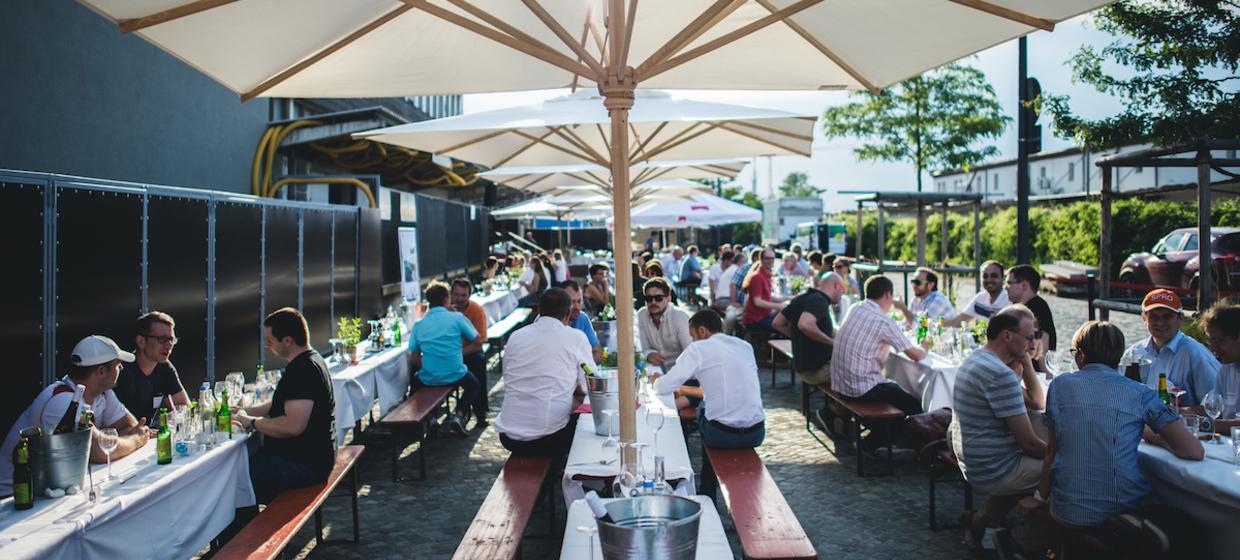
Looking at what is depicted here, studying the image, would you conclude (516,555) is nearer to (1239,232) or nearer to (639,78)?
(639,78)

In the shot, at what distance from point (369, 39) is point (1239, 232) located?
18608mm

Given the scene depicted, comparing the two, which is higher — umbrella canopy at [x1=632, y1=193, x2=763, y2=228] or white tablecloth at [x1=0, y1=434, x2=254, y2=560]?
umbrella canopy at [x1=632, y1=193, x2=763, y2=228]

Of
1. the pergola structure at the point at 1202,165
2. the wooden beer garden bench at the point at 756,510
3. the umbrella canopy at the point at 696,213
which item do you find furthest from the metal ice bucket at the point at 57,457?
the umbrella canopy at the point at 696,213

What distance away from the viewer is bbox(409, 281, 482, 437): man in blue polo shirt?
820 centimetres

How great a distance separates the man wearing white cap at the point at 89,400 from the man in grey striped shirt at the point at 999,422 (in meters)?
4.48

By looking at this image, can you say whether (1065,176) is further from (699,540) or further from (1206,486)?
(699,540)

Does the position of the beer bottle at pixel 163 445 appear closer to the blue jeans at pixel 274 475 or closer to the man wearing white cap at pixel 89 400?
the man wearing white cap at pixel 89 400

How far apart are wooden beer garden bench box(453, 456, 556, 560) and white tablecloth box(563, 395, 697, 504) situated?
0.36m

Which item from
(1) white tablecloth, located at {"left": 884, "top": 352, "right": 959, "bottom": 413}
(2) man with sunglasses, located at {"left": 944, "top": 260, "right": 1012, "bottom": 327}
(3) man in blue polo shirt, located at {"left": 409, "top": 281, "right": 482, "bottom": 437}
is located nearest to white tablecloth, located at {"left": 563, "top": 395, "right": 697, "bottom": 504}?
(1) white tablecloth, located at {"left": 884, "top": 352, "right": 959, "bottom": 413}

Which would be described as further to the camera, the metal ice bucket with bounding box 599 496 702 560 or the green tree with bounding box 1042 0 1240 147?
the green tree with bounding box 1042 0 1240 147

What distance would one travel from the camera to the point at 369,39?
4.36m

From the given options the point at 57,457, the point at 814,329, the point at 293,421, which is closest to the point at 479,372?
the point at 814,329

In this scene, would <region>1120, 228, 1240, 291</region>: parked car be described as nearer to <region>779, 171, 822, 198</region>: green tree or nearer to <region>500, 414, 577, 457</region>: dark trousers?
<region>500, 414, 577, 457</region>: dark trousers

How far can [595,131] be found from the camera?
959 centimetres
